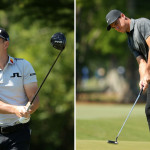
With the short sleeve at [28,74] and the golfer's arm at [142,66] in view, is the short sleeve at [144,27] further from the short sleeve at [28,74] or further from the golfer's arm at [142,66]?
the short sleeve at [28,74]

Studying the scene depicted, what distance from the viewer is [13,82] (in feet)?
14.1

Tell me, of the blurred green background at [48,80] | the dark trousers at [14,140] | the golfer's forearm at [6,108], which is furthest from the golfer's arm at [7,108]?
the blurred green background at [48,80]

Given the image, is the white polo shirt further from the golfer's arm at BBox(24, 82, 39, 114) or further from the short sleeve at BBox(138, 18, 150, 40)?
the short sleeve at BBox(138, 18, 150, 40)

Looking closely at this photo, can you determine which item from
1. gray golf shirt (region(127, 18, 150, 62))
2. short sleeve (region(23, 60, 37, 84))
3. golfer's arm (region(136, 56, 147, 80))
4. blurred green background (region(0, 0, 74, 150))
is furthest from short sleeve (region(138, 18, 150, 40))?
blurred green background (region(0, 0, 74, 150))

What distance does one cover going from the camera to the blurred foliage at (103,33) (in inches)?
958

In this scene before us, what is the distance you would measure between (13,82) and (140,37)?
200cm

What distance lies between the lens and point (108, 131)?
31.3 ft

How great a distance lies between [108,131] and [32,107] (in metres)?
5.38

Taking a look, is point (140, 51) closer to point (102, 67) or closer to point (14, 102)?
point (14, 102)

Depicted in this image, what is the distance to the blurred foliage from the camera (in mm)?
24328

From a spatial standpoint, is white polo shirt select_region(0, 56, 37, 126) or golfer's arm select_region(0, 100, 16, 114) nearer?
golfer's arm select_region(0, 100, 16, 114)

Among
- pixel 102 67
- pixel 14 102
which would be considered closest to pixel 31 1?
pixel 14 102

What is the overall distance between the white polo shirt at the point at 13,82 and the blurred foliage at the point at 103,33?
17763 millimetres

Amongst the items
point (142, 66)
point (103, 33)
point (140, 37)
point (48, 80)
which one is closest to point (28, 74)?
point (140, 37)
